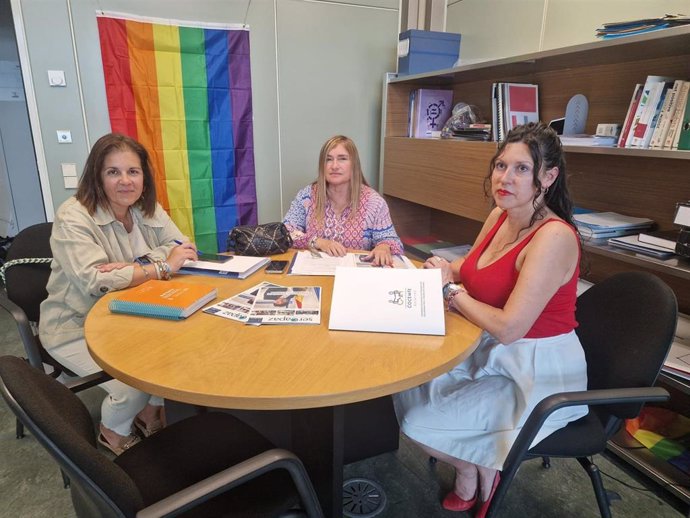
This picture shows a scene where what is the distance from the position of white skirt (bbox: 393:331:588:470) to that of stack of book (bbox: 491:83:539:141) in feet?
4.30

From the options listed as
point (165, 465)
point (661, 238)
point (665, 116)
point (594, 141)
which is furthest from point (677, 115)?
point (165, 465)

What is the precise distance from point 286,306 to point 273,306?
39 millimetres

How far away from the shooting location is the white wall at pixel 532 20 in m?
1.97

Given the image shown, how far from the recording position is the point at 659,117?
1.67 m

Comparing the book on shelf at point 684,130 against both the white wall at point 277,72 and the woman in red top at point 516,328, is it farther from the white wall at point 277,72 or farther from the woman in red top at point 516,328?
the white wall at point 277,72

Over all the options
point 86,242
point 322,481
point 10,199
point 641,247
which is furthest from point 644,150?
point 10,199

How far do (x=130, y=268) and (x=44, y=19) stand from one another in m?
2.02

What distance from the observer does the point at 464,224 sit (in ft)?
10.7

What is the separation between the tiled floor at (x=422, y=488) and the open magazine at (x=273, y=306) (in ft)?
2.69

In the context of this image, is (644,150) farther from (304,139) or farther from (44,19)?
(44,19)

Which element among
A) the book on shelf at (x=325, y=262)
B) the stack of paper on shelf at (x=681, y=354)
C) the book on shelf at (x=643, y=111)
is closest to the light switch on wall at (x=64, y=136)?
the book on shelf at (x=325, y=262)

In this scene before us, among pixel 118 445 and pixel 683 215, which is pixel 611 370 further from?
pixel 118 445

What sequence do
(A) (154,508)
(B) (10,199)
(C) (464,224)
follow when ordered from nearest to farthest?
1. (A) (154,508)
2. (C) (464,224)
3. (B) (10,199)

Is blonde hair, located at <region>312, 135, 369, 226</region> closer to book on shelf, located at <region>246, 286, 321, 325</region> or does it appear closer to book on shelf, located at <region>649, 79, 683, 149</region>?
book on shelf, located at <region>246, 286, 321, 325</region>
